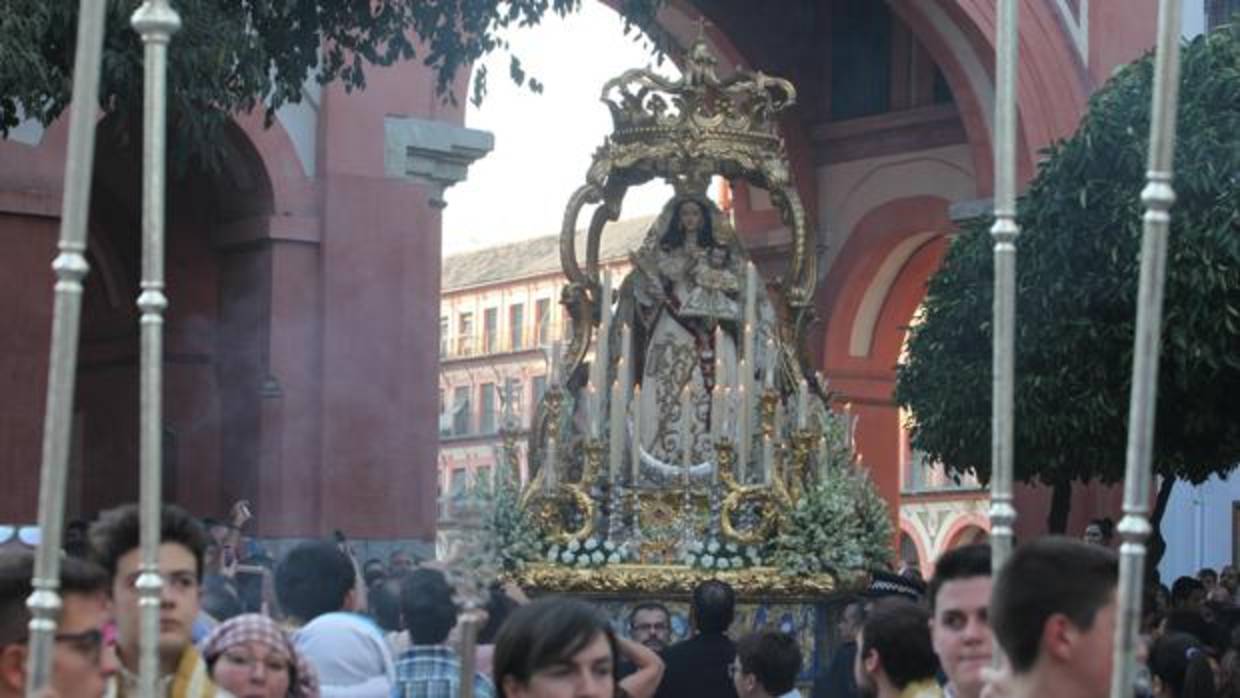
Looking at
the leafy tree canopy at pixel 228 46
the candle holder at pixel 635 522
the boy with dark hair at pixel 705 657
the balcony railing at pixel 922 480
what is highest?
the leafy tree canopy at pixel 228 46

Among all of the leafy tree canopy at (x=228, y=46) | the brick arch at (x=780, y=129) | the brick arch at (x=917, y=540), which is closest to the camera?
the leafy tree canopy at (x=228, y=46)

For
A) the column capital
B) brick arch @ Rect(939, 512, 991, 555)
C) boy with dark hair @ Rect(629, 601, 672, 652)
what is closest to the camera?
boy with dark hair @ Rect(629, 601, 672, 652)

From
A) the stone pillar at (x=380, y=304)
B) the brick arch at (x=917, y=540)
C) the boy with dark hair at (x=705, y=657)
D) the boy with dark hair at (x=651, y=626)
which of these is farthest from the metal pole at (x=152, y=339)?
the brick arch at (x=917, y=540)

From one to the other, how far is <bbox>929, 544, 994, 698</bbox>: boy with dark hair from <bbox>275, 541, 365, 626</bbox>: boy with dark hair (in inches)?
106

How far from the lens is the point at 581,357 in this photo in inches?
684

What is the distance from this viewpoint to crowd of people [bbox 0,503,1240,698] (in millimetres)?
4707

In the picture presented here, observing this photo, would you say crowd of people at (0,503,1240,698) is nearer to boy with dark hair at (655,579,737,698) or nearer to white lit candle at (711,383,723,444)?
boy with dark hair at (655,579,737,698)

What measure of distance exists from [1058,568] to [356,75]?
11.7m

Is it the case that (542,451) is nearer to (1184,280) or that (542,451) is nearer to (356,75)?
(356,75)

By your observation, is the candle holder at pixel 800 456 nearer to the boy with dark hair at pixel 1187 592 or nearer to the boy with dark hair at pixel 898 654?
the boy with dark hair at pixel 1187 592

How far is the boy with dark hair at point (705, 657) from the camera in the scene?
10.6m

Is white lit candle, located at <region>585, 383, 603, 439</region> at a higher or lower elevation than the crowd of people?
higher

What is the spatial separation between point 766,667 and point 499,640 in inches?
163

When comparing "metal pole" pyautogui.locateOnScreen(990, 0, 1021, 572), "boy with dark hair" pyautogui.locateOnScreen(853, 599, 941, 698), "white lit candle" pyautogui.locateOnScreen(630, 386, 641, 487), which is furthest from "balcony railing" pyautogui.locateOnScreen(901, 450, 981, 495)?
"metal pole" pyautogui.locateOnScreen(990, 0, 1021, 572)
